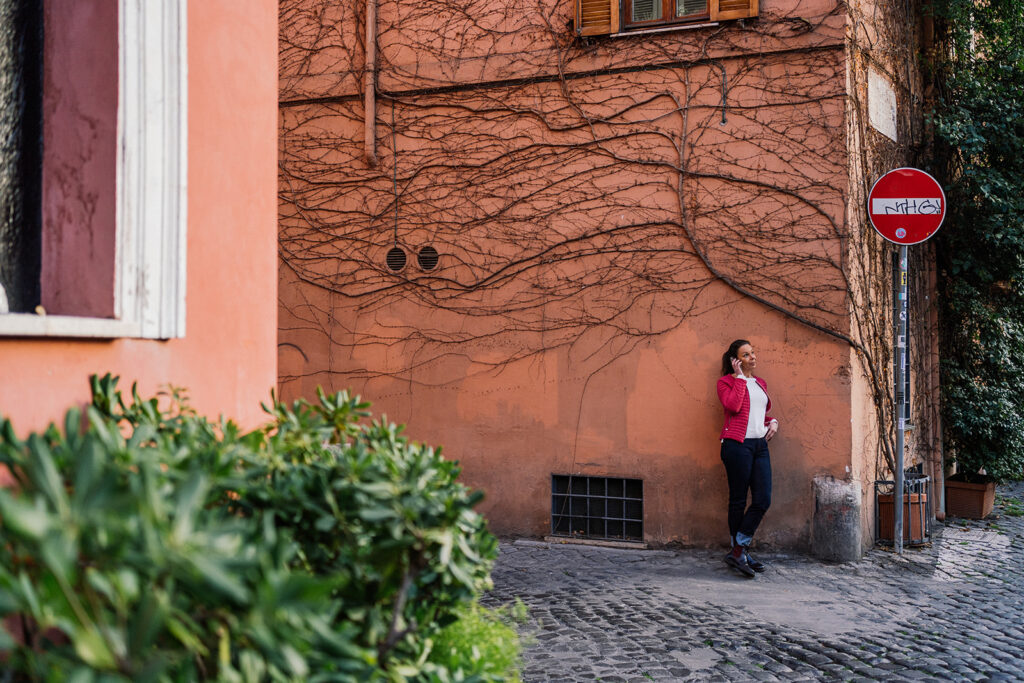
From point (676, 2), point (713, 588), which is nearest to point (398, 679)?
point (713, 588)

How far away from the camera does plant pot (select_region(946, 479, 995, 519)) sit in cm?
1010

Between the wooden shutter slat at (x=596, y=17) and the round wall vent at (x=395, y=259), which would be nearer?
the wooden shutter slat at (x=596, y=17)

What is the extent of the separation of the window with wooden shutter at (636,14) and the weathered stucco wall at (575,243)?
134 millimetres

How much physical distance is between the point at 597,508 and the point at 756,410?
183 cm

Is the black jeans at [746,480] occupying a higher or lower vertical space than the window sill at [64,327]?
lower

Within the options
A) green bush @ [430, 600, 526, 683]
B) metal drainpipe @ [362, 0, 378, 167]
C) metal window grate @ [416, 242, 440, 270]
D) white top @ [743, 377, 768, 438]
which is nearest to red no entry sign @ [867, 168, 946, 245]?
white top @ [743, 377, 768, 438]

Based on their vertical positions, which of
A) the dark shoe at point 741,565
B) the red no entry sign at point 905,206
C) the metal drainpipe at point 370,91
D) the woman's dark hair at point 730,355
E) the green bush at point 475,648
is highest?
the metal drainpipe at point 370,91

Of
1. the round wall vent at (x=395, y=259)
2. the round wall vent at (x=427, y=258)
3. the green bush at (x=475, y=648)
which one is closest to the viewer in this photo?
the green bush at (x=475, y=648)

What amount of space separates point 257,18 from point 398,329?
525 cm

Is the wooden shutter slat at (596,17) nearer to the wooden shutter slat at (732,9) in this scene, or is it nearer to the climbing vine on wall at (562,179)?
the climbing vine on wall at (562,179)

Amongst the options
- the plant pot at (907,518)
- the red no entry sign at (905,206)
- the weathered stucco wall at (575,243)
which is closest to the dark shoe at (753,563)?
the weathered stucco wall at (575,243)

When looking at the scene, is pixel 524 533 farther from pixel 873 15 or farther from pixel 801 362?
pixel 873 15

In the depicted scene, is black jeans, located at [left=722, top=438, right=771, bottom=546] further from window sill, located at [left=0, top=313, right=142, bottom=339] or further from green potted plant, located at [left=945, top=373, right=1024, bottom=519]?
window sill, located at [left=0, top=313, right=142, bottom=339]

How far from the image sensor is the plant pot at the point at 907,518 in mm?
8078
